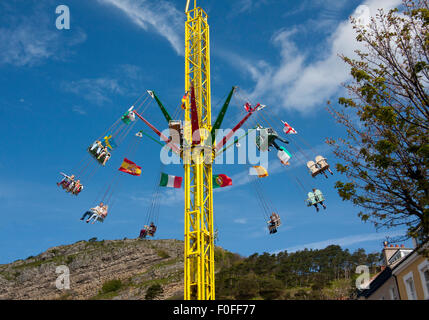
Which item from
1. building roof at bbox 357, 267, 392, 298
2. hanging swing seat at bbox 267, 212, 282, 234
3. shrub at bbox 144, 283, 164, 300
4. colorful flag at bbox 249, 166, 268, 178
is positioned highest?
colorful flag at bbox 249, 166, 268, 178

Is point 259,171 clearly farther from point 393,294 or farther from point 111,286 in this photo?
point 111,286

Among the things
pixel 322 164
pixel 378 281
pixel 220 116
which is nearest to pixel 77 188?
pixel 220 116

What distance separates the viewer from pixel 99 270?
410 ft

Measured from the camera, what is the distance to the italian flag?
29.2 m

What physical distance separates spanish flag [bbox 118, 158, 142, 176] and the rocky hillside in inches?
2957

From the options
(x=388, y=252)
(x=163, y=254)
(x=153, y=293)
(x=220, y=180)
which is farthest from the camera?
(x=163, y=254)

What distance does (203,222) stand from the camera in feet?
90.5

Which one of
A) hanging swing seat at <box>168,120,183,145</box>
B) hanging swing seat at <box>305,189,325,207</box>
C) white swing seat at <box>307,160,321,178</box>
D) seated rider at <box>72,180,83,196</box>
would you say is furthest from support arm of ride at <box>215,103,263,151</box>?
seated rider at <box>72,180,83,196</box>

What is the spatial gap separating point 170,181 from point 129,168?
299cm

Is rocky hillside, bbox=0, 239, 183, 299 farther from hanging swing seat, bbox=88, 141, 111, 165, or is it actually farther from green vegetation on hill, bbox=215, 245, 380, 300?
hanging swing seat, bbox=88, 141, 111, 165

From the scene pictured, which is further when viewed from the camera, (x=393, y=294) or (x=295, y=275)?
(x=295, y=275)

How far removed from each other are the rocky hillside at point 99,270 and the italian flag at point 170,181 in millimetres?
75178
